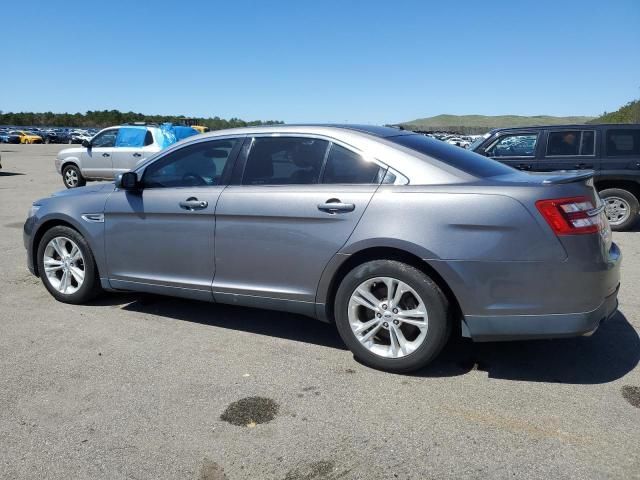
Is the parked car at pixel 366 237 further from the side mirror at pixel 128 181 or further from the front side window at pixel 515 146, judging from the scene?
the front side window at pixel 515 146

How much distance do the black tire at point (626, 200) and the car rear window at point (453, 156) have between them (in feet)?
19.3

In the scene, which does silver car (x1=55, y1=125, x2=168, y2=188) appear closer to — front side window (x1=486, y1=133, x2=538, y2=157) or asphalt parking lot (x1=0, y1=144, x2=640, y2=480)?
front side window (x1=486, y1=133, x2=538, y2=157)

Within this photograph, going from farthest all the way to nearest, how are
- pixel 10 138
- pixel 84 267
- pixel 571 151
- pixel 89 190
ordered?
pixel 10 138
pixel 571 151
pixel 89 190
pixel 84 267

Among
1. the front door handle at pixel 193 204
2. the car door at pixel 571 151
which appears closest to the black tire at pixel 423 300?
the front door handle at pixel 193 204

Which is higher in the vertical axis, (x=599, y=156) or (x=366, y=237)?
(x=599, y=156)

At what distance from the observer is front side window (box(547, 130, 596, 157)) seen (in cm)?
923

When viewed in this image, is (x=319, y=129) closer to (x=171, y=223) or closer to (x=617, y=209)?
(x=171, y=223)

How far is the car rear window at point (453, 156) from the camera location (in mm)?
3916

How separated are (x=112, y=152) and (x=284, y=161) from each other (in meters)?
12.1

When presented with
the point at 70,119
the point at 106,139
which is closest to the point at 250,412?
the point at 106,139

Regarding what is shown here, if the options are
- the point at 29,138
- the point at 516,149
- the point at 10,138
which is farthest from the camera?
the point at 29,138

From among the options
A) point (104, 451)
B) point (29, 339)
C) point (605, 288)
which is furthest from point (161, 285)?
point (605, 288)

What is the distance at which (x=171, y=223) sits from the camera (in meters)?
4.59

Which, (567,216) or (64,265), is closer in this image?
(567,216)
